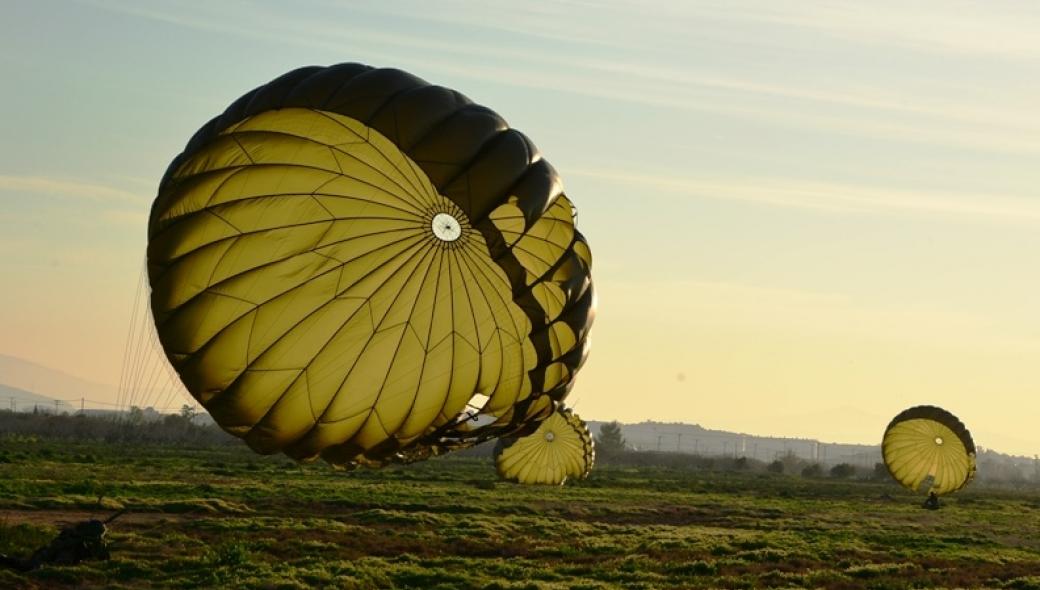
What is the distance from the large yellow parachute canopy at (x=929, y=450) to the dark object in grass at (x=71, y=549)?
49.6 metres

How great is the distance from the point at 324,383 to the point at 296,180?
3.21 meters

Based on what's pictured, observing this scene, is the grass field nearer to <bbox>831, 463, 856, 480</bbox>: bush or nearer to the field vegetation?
the field vegetation

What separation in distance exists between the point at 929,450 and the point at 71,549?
5174cm

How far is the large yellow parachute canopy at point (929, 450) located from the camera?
217ft

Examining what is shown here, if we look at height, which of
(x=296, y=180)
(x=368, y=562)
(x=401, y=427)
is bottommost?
(x=368, y=562)

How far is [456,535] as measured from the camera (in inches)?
1358

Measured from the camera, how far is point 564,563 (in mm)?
30234

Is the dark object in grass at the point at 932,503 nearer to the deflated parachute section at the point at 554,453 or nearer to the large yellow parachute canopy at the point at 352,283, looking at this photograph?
the deflated parachute section at the point at 554,453

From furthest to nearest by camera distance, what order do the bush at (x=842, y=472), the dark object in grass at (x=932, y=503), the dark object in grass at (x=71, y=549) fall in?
the bush at (x=842, y=472) → the dark object in grass at (x=932, y=503) → the dark object in grass at (x=71, y=549)

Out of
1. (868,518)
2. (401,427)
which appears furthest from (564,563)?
(868,518)

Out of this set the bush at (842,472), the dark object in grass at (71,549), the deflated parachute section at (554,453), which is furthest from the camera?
the bush at (842,472)

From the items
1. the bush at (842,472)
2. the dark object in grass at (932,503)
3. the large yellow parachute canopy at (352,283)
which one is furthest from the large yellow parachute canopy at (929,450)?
the bush at (842,472)

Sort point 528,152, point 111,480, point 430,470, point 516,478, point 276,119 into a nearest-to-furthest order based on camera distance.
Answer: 1. point 528,152
2. point 276,119
3. point 111,480
4. point 516,478
5. point 430,470

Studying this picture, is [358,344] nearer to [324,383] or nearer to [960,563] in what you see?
[324,383]
